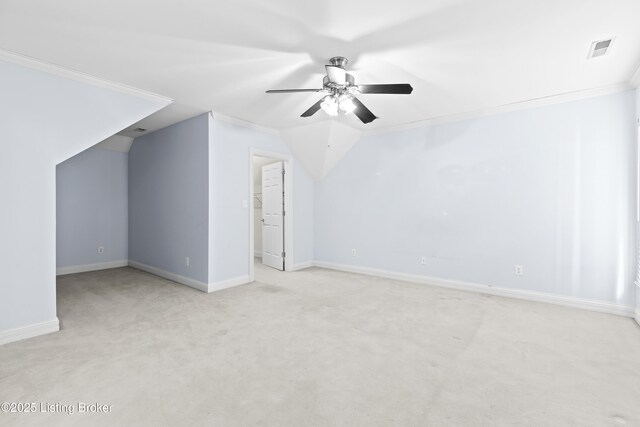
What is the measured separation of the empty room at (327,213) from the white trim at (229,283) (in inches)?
0.8

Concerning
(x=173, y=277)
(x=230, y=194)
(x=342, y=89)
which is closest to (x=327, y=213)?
(x=230, y=194)

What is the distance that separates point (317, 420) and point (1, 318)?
281 centimetres

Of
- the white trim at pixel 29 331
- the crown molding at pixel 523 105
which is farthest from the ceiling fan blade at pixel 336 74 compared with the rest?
the white trim at pixel 29 331

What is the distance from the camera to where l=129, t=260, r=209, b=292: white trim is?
424cm

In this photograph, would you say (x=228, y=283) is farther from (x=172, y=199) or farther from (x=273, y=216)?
(x=273, y=216)

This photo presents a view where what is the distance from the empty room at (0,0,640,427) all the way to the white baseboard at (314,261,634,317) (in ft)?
→ 0.08

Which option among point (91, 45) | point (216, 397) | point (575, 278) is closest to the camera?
point (216, 397)

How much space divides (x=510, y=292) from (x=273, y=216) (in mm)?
3863

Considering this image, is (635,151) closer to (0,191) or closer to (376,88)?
(376,88)

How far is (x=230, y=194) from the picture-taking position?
14.7 feet

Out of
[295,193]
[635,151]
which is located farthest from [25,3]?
[635,151]

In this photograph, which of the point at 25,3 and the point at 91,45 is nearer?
the point at 25,3

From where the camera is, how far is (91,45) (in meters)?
2.49

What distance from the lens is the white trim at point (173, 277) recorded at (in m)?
4.24
